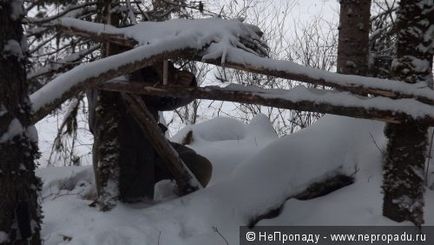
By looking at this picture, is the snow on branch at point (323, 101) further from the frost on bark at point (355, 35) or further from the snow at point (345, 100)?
the frost on bark at point (355, 35)

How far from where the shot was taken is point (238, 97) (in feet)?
14.2

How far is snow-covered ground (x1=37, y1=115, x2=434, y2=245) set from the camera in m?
4.53

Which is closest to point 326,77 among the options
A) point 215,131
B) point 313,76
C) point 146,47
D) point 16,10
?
point 313,76

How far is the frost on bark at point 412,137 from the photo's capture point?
4109mm

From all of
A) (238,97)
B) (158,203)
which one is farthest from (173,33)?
(158,203)

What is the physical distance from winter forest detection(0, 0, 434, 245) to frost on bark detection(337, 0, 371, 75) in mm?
12

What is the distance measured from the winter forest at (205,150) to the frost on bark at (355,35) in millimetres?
12

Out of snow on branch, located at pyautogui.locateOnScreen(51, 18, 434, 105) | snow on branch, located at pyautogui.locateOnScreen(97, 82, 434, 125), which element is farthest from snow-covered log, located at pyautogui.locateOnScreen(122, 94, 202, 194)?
snow on branch, located at pyautogui.locateOnScreen(51, 18, 434, 105)

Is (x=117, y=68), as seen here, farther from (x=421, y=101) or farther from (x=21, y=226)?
(x=421, y=101)

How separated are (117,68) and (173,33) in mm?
927

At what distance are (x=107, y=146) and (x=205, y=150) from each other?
5.34 ft

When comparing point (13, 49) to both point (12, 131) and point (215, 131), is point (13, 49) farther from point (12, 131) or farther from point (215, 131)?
point (215, 131)

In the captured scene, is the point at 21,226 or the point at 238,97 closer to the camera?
the point at 21,226

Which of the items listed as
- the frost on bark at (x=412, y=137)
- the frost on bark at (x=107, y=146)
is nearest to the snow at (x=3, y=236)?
the frost on bark at (x=107, y=146)
